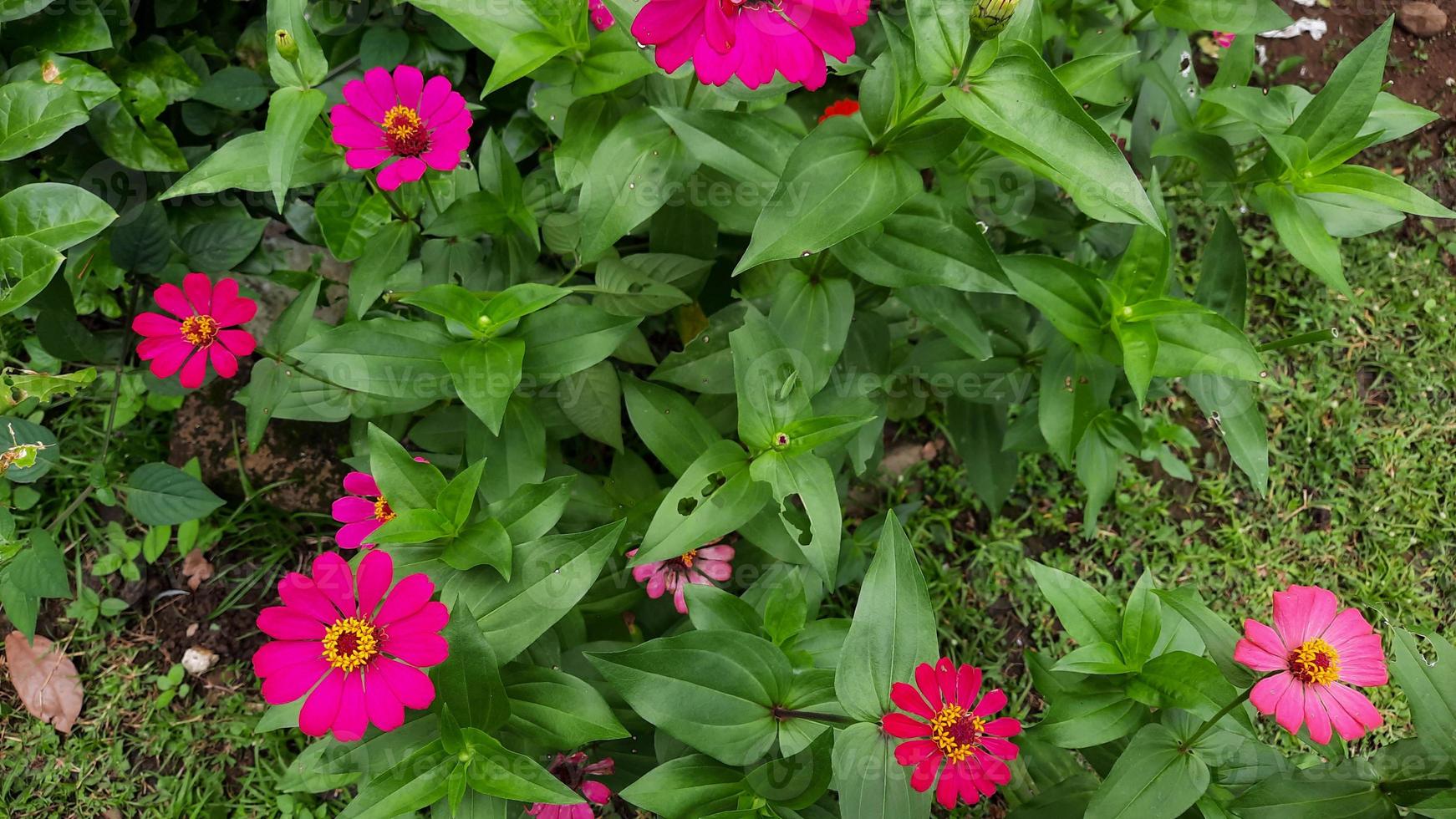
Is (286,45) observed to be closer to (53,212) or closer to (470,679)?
(53,212)

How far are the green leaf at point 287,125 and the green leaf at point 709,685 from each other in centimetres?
94

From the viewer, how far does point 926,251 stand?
161 centimetres

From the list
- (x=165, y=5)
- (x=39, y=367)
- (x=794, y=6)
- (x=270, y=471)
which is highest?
(x=794, y=6)

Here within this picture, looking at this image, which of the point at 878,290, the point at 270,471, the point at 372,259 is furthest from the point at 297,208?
the point at 878,290

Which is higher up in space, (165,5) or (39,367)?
(165,5)

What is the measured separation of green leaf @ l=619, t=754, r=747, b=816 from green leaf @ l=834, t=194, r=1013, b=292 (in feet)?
2.81

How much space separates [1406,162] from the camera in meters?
2.82

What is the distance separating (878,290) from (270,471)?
4.80ft

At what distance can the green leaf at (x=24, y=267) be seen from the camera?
1.73m

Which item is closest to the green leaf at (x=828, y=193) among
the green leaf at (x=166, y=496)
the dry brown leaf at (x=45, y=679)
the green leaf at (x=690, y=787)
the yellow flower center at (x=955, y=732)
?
the yellow flower center at (x=955, y=732)

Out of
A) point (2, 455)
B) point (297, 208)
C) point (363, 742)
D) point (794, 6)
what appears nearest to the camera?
point (794, 6)

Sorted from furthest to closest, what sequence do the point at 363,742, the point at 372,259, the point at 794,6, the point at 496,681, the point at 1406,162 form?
1. the point at 1406,162
2. the point at 372,259
3. the point at 363,742
4. the point at 496,681
5. the point at 794,6

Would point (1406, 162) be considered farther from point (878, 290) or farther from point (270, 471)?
point (270, 471)

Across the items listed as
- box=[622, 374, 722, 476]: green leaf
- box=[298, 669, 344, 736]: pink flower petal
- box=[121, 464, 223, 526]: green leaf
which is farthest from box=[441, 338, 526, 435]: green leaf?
box=[121, 464, 223, 526]: green leaf
